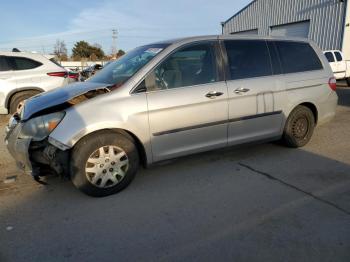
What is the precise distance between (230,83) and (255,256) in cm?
234

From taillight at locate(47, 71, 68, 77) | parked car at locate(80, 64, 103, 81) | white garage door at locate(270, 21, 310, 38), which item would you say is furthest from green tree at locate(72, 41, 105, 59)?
taillight at locate(47, 71, 68, 77)

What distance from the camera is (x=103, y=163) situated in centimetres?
352

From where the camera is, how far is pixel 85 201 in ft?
11.6

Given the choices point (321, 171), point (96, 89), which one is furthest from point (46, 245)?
point (321, 171)

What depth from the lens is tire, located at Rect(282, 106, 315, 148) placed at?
4.91 meters

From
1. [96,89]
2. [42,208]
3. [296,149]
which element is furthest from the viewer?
[296,149]

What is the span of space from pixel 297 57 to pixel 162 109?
263cm

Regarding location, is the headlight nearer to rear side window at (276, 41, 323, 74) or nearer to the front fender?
the front fender

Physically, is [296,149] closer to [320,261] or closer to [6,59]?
[320,261]

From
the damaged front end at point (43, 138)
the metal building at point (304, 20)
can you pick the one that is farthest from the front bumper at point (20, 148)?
the metal building at point (304, 20)

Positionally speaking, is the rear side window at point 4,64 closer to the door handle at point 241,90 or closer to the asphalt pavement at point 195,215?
the asphalt pavement at point 195,215

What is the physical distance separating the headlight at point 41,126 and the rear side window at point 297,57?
3.37 metres

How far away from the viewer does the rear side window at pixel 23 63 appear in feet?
25.4

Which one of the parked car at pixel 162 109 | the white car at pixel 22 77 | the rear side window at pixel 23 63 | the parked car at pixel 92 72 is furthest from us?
the rear side window at pixel 23 63
